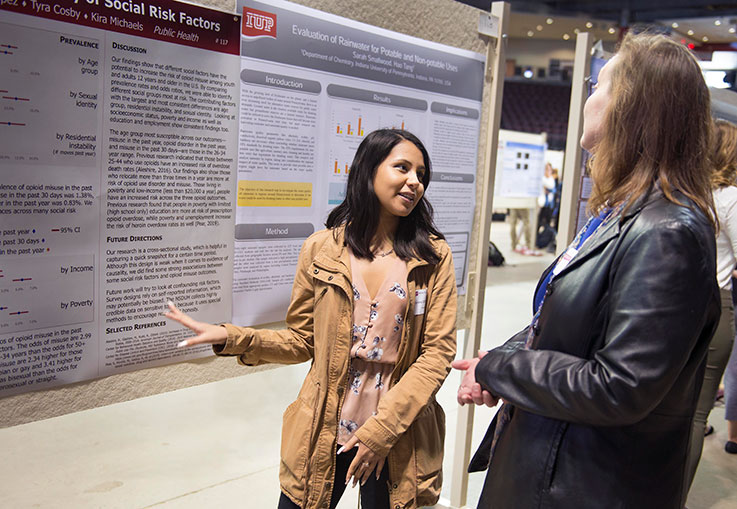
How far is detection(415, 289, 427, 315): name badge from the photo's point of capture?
1659mm

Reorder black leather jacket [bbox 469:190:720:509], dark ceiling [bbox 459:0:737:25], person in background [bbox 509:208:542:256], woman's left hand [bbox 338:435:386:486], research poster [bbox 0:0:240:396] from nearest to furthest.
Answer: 1. black leather jacket [bbox 469:190:720:509]
2. research poster [bbox 0:0:240:396]
3. woman's left hand [bbox 338:435:386:486]
4. person in background [bbox 509:208:542:256]
5. dark ceiling [bbox 459:0:737:25]

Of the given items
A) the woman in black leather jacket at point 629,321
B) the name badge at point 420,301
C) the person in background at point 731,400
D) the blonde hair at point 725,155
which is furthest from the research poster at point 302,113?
the person in background at point 731,400

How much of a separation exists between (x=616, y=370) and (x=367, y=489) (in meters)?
0.94

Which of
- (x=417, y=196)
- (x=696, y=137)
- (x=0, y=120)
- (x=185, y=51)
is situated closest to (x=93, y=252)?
(x=0, y=120)

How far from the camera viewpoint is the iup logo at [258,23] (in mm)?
1729

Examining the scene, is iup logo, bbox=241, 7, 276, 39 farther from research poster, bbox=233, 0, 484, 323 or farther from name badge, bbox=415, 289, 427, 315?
name badge, bbox=415, 289, 427, 315

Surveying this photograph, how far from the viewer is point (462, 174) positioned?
2480 mm

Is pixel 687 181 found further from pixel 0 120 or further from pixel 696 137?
pixel 0 120

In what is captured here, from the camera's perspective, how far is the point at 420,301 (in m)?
1.66

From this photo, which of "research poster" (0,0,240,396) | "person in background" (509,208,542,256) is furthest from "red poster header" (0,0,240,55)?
"person in background" (509,208,542,256)

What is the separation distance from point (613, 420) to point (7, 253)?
1303 mm

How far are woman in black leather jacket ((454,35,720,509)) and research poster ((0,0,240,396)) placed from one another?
0.94 meters

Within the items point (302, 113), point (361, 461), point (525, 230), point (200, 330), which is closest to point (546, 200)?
point (525, 230)

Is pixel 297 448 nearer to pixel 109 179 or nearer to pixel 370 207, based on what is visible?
pixel 370 207
